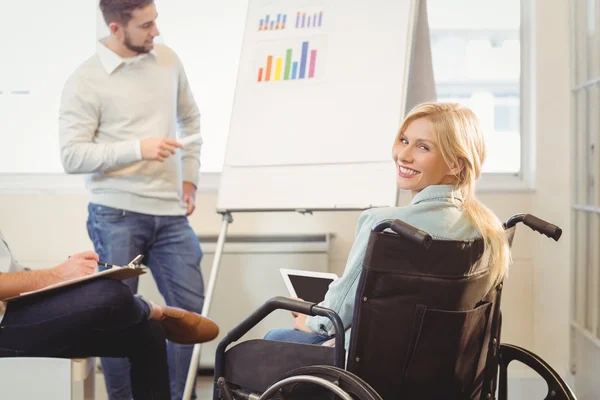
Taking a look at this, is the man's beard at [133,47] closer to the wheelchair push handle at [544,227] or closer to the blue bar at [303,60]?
the blue bar at [303,60]

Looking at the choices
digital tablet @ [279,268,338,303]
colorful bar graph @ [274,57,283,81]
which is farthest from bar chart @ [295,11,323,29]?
digital tablet @ [279,268,338,303]

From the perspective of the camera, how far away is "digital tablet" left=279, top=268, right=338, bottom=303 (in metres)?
2.00

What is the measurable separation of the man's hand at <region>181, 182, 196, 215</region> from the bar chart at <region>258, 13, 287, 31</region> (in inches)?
24.8

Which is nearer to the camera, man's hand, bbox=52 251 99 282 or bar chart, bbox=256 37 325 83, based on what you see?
man's hand, bbox=52 251 99 282

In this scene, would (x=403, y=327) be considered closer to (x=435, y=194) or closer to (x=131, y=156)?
(x=435, y=194)

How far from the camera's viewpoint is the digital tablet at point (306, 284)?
200 centimetres

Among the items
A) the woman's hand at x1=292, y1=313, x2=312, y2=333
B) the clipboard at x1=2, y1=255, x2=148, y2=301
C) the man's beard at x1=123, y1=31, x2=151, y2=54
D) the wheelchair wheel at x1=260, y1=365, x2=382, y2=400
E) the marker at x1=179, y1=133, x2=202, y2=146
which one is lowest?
the wheelchair wheel at x1=260, y1=365, x2=382, y2=400

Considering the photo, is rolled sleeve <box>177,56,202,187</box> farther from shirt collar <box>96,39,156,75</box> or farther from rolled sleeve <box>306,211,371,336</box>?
rolled sleeve <box>306,211,371,336</box>

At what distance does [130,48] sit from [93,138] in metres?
0.33

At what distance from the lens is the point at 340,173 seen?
2498mm

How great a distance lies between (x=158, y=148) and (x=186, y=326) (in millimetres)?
612

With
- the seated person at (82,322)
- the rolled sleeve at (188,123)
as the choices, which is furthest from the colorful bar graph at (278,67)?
the seated person at (82,322)

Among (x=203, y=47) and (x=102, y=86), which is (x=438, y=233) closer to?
(x=102, y=86)

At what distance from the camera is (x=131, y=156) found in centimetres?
244
